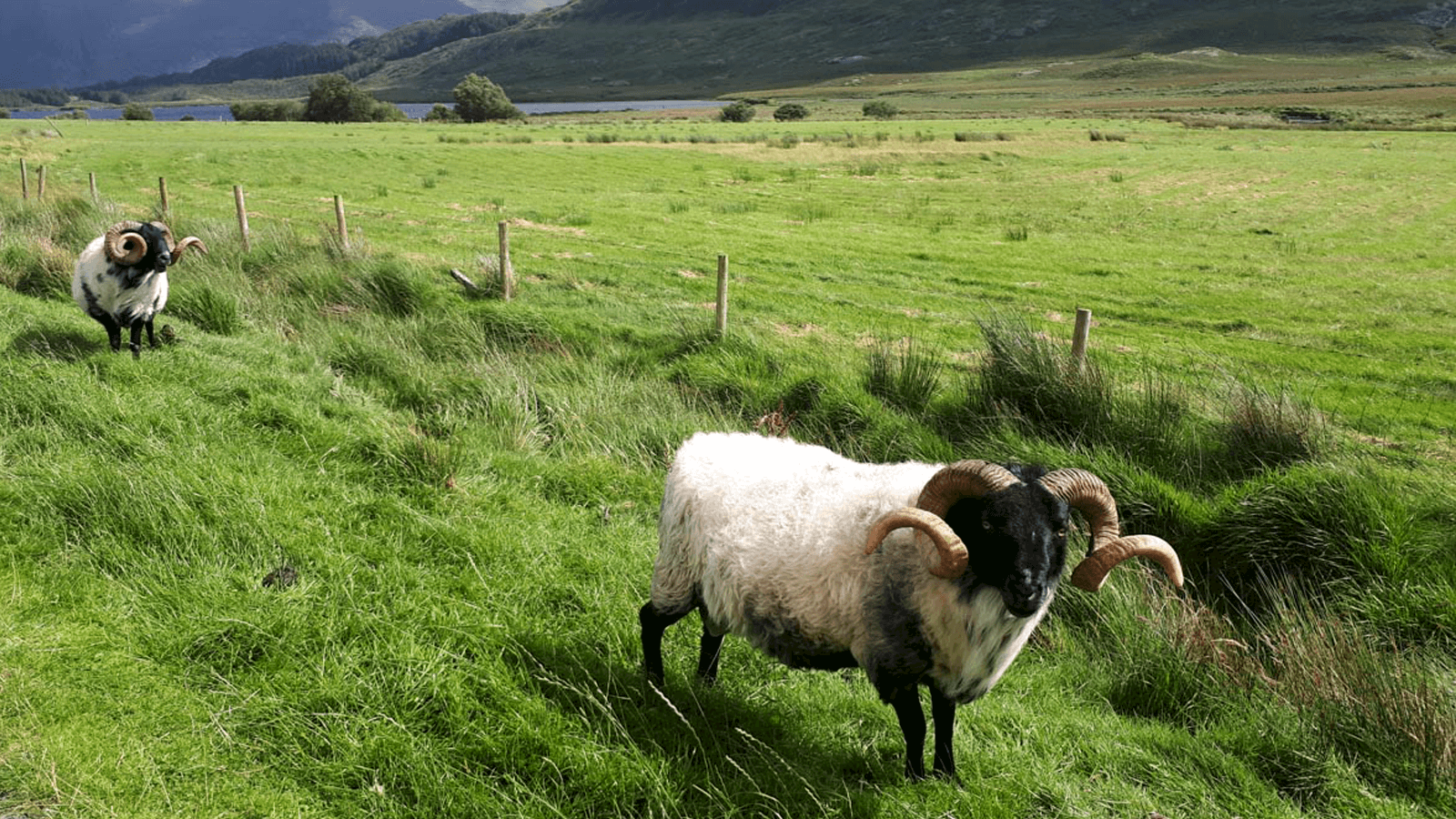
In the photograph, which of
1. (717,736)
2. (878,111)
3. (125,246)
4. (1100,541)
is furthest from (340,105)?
(1100,541)

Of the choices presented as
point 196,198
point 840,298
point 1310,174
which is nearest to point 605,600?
point 840,298

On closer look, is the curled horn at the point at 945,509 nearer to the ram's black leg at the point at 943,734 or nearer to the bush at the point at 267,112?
the ram's black leg at the point at 943,734

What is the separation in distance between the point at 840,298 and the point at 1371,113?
101666 millimetres

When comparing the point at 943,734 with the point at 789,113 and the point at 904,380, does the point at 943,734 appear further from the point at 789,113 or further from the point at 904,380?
the point at 789,113

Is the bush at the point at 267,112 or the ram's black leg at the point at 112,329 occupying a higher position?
the bush at the point at 267,112

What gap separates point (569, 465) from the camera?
28.6ft

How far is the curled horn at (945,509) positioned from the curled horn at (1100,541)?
274 millimetres

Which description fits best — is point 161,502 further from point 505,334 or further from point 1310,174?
point 1310,174

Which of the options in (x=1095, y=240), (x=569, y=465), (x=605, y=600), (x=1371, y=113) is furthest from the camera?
(x=1371, y=113)

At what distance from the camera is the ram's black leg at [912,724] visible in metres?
4.46

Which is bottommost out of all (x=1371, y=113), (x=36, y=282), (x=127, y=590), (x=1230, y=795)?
(x=1230, y=795)

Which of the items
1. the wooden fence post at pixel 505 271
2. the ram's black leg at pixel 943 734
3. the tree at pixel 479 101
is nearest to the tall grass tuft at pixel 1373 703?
the ram's black leg at pixel 943 734

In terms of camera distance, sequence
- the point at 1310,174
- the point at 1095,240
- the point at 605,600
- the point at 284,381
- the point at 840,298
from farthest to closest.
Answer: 1. the point at 1310,174
2. the point at 1095,240
3. the point at 840,298
4. the point at 284,381
5. the point at 605,600

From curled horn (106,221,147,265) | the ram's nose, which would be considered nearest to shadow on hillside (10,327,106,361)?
curled horn (106,221,147,265)
